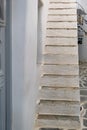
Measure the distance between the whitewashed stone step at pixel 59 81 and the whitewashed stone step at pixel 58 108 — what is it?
48cm

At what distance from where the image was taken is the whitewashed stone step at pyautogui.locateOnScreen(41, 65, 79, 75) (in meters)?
→ 5.66

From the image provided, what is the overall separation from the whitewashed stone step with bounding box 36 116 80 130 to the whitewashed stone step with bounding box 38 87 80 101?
494 millimetres

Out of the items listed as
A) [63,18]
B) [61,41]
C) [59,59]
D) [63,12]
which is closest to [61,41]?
[61,41]

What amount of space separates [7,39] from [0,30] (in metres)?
0.23

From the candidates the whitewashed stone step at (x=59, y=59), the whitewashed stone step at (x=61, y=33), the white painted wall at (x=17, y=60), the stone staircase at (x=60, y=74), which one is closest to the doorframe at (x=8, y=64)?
the white painted wall at (x=17, y=60)

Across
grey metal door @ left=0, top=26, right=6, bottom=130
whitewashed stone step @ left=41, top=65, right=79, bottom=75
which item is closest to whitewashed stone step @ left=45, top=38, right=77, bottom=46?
whitewashed stone step @ left=41, top=65, right=79, bottom=75

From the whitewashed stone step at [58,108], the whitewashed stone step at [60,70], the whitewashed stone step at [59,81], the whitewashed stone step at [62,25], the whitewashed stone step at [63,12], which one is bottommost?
the whitewashed stone step at [58,108]

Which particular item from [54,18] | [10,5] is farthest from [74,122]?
[54,18]

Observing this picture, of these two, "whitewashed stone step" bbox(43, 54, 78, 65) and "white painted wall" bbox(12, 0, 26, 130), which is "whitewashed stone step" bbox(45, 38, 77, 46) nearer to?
"whitewashed stone step" bbox(43, 54, 78, 65)

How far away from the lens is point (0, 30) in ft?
8.18

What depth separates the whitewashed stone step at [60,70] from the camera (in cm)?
566

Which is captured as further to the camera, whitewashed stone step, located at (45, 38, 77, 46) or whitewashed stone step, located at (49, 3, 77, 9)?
whitewashed stone step, located at (49, 3, 77, 9)

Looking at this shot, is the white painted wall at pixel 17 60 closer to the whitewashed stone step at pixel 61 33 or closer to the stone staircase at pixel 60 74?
the stone staircase at pixel 60 74

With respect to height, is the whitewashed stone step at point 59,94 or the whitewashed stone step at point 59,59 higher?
the whitewashed stone step at point 59,59
